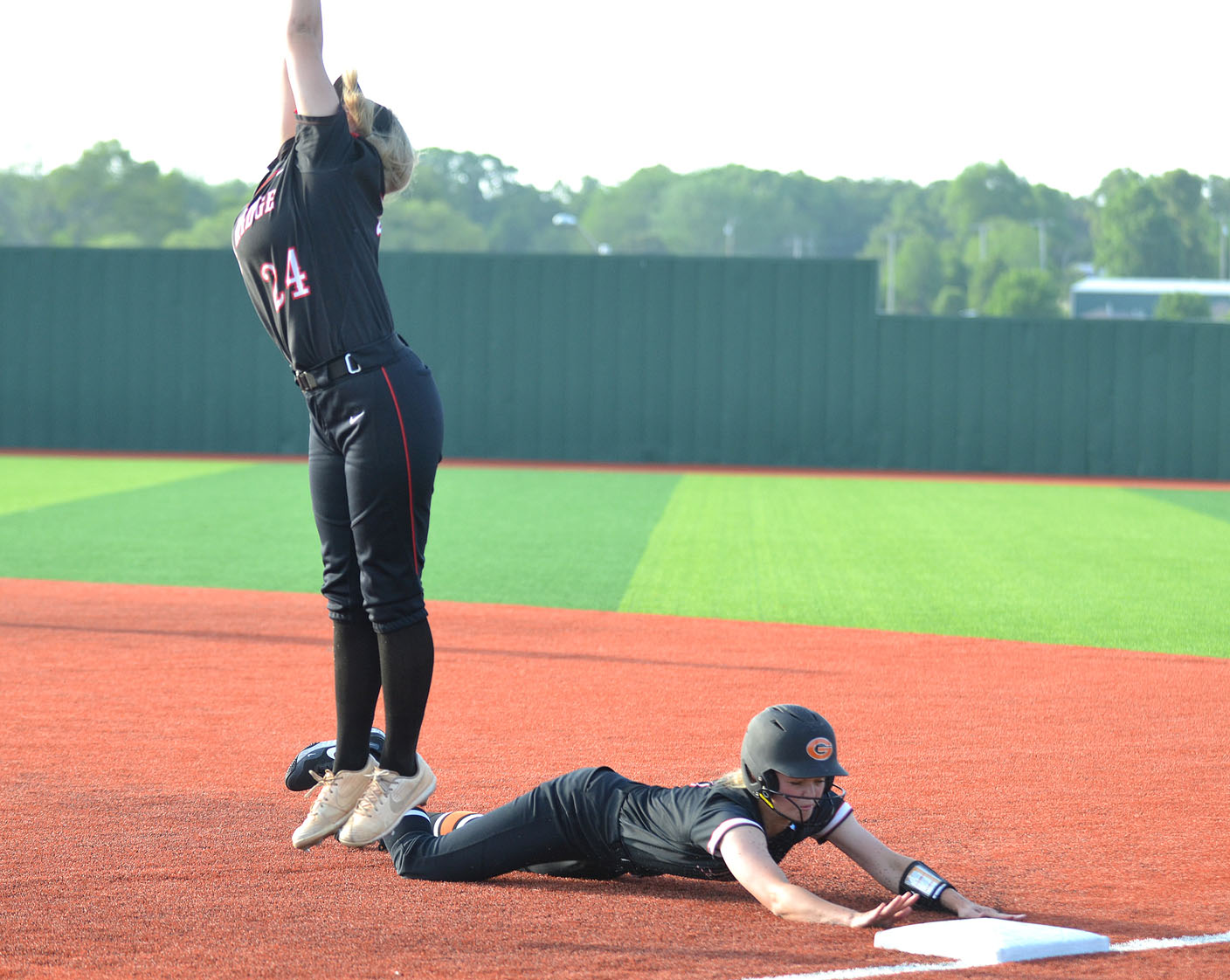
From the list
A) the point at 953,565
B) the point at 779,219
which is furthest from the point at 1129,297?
the point at 953,565

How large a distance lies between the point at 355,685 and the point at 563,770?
143 cm

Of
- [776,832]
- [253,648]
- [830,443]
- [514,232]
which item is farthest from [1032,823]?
[514,232]

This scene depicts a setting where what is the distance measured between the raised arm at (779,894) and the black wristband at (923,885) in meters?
0.08

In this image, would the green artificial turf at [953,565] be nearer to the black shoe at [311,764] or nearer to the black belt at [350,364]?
the black shoe at [311,764]

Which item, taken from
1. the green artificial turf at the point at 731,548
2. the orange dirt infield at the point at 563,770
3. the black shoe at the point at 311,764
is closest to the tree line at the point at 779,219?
the green artificial turf at the point at 731,548

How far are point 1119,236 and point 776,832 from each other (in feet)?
360

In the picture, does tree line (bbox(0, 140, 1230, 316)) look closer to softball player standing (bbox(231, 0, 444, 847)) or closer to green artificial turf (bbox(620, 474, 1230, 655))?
green artificial turf (bbox(620, 474, 1230, 655))

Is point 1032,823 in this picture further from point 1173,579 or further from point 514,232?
point 514,232

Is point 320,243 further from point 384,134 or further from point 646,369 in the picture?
point 646,369

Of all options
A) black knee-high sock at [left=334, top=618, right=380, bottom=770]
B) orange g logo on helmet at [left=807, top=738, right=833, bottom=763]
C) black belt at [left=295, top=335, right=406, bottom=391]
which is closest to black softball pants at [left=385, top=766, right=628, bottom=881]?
black knee-high sock at [left=334, top=618, right=380, bottom=770]

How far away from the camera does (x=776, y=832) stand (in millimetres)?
3791

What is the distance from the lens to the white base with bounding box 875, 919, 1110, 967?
11.0ft

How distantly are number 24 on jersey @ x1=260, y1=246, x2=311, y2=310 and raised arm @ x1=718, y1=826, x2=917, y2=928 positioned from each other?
5.62ft

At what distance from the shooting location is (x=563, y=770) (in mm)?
5219
